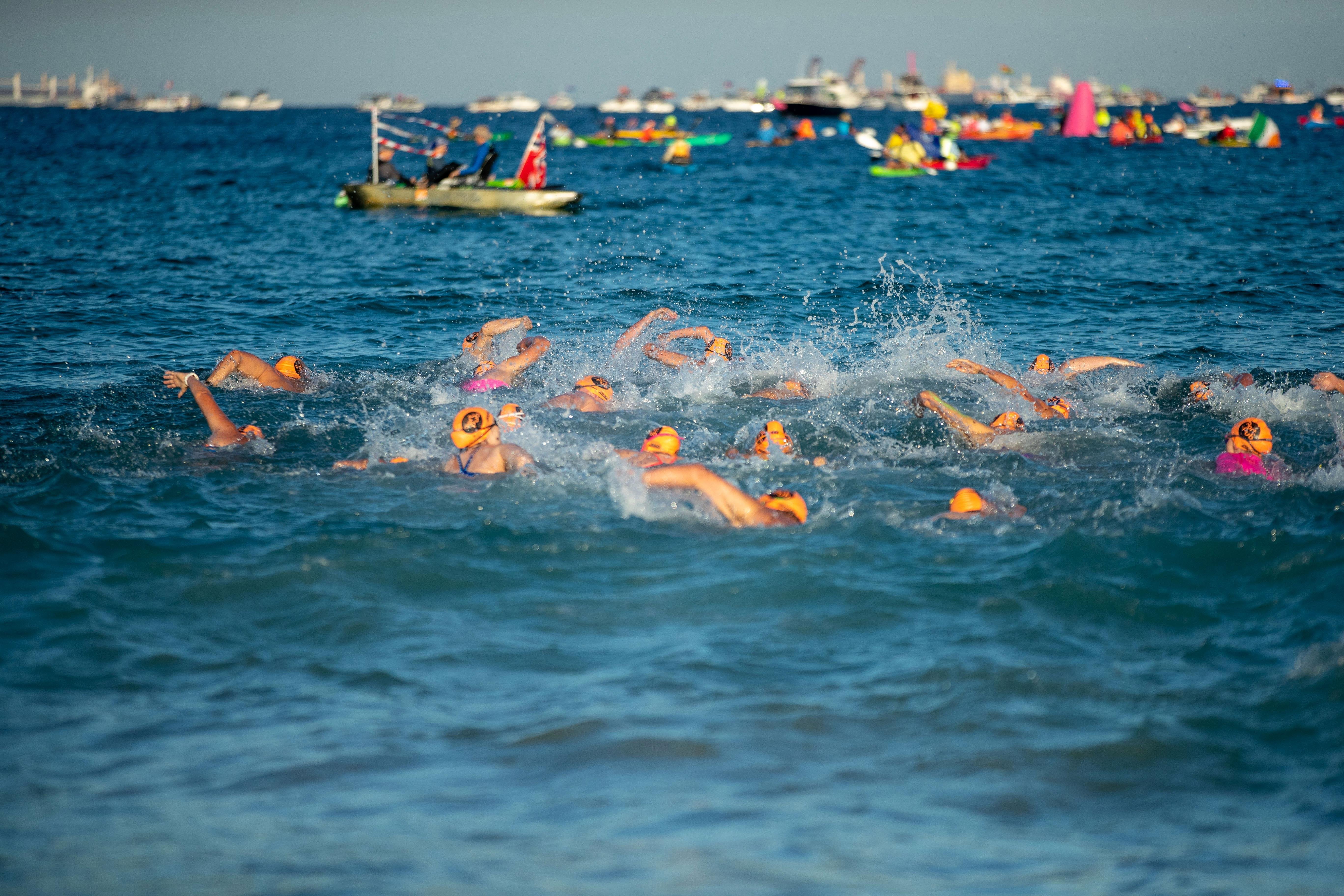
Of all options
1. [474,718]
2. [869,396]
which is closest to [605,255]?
[869,396]

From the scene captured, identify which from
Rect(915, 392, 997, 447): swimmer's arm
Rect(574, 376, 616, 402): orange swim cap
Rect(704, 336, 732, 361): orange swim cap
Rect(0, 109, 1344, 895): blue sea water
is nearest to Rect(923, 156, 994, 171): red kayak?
Rect(0, 109, 1344, 895): blue sea water

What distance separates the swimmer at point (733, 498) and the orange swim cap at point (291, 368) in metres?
6.88

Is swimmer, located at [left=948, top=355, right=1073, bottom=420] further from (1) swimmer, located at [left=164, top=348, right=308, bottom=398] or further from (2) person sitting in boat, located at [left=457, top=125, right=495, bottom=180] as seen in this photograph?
(2) person sitting in boat, located at [left=457, top=125, right=495, bottom=180]

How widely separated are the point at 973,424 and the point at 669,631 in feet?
16.6

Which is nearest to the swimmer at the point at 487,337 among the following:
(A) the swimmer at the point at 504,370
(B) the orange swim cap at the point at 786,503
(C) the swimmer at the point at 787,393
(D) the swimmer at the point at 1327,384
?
(A) the swimmer at the point at 504,370

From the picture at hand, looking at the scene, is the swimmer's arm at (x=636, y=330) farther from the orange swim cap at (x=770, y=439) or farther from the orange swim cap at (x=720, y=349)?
the orange swim cap at (x=770, y=439)

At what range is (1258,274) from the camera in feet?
71.9

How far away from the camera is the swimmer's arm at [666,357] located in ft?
46.0

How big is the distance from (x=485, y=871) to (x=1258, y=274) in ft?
73.5

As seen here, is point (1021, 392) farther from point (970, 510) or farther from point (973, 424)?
point (970, 510)

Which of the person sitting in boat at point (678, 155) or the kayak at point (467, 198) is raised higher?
the person sitting in boat at point (678, 155)

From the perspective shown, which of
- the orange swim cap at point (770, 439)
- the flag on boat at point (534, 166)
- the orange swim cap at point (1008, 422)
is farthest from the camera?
the flag on boat at point (534, 166)

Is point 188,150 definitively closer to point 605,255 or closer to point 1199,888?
point 605,255

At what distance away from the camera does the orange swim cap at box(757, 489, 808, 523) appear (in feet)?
27.9
